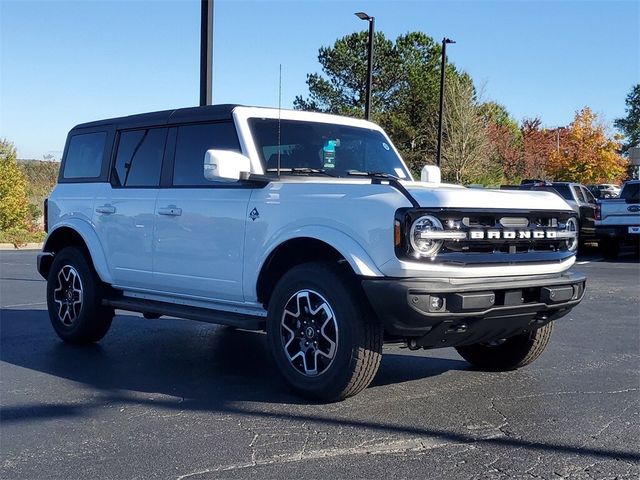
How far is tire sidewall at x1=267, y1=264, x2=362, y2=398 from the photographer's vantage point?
492 centimetres

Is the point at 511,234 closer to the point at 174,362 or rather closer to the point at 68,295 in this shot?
the point at 174,362

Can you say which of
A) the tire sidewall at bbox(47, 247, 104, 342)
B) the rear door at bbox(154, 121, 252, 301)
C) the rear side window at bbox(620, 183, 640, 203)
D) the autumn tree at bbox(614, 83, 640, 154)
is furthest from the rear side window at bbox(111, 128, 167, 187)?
the autumn tree at bbox(614, 83, 640, 154)

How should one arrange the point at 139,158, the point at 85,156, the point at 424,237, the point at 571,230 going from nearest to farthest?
the point at 424,237 → the point at 571,230 → the point at 139,158 → the point at 85,156

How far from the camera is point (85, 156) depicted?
769 cm

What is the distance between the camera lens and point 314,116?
670 cm

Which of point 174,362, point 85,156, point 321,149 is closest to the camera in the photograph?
point 321,149

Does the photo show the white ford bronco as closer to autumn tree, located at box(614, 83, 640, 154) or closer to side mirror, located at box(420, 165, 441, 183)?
side mirror, located at box(420, 165, 441, 183)

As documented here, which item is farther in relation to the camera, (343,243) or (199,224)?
(199,224)

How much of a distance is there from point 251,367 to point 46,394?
1.66 m

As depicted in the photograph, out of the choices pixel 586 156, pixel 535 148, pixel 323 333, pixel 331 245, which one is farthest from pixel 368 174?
pixel 535 148

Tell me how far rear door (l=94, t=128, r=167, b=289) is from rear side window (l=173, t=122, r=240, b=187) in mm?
246

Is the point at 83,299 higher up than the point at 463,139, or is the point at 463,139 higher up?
the point at 463,139

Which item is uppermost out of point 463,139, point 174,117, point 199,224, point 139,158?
point 463,139

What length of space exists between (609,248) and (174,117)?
15069 mm
